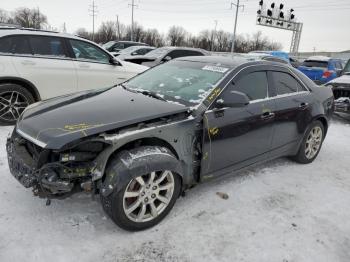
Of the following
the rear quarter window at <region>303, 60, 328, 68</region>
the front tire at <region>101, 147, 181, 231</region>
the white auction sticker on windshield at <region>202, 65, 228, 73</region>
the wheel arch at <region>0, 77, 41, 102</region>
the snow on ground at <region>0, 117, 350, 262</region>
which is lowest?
the snow on ground at <region>0, 117, 350, 262</region>

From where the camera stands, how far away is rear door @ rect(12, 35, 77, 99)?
229 inches

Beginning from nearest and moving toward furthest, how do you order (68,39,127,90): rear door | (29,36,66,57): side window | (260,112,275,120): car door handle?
1. (260,112,275,120): car door handle
2. (29,36,66,57): side window
3. (68,39,127,90): rear door

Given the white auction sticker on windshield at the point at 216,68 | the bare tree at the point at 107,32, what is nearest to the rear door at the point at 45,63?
the white auction sticker on windshield at the point at 216,68

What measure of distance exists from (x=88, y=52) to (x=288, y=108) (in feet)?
13.9

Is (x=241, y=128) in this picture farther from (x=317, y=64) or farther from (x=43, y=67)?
(x=317, y=64)

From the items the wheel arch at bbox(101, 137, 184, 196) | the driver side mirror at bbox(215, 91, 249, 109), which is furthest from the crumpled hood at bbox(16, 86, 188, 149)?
the driver side mirror at bbox(215, 91, 249, 109)

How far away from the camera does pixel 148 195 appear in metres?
3.05

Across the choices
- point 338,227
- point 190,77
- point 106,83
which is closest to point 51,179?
point 190,77

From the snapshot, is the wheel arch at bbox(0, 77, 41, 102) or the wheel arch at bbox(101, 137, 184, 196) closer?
the wheel arch at bbox(101, 137, 184, 196)

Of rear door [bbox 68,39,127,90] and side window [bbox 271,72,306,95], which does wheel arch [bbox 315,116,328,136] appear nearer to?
side window [bbox 271,72,306,95]

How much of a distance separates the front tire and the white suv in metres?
3.75

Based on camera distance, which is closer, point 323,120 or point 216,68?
point 216,68

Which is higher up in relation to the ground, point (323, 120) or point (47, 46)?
point (47, 46)

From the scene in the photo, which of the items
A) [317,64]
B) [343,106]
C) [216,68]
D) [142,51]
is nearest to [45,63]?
[216,68]
